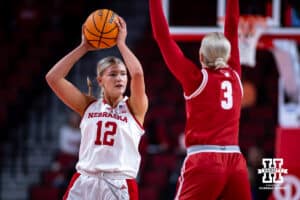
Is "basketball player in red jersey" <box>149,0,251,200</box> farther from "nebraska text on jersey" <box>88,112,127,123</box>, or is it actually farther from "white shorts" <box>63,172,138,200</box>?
"nebraska text on jersey" <box>88,112,127,123</box>

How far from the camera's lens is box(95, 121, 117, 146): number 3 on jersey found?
541 centimetres

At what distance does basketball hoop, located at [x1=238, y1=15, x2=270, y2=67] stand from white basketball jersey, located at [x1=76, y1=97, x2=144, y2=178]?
3.54m

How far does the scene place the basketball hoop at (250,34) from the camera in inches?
348

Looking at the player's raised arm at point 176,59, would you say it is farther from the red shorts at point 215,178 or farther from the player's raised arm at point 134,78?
the red shorts at point 215,178

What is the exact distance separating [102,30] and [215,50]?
0.87m

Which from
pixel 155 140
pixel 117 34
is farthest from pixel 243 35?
pixel 117 34

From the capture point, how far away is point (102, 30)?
18.2 ft

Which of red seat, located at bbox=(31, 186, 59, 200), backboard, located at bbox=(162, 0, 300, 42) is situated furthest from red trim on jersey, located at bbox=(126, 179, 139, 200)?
red seat, located at bbox=(31, 186, 59, 200)

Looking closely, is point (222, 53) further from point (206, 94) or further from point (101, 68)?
point (101, 68)

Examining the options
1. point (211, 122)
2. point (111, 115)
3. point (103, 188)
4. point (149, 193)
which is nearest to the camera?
point (211, 122)

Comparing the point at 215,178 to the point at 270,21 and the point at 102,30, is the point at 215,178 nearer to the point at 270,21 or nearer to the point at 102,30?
the point at 102,30

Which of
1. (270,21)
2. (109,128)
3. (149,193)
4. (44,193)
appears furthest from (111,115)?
(44,193)

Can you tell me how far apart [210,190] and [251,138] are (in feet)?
23.4

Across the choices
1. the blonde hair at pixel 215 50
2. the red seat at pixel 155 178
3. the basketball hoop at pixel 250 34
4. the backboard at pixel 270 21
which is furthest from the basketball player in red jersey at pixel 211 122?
the red seat at pixel 155 178
